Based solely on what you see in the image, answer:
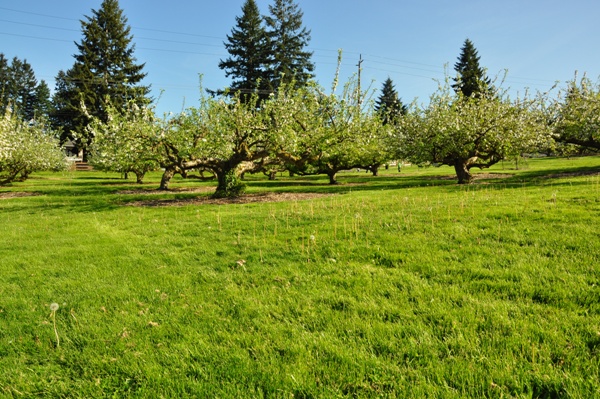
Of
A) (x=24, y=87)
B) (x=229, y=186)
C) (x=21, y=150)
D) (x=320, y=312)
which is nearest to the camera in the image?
(x=320, y=312)

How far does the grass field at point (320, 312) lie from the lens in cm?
262

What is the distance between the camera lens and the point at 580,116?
61.2ft

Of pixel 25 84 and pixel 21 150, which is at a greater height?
pixel 25 84

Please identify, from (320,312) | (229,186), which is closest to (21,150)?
(229,186)

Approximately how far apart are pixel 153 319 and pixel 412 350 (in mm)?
2743

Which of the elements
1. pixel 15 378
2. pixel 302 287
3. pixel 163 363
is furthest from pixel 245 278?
pixel 15 378

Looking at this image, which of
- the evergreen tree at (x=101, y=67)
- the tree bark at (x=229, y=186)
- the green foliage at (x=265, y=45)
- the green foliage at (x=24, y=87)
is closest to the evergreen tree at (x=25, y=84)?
the green foliage at (x=24, y=87)

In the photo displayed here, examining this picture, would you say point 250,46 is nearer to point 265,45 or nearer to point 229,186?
point 265,45

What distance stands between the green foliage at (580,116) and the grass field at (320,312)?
14182 mm

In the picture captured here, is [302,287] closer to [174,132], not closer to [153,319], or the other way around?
[153,319]

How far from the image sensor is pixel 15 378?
283 cm

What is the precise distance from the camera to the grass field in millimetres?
2623

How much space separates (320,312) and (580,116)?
73.4 feet

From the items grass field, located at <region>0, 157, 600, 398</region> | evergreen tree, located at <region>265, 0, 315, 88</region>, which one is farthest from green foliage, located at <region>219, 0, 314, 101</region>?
grass field, located at <region>0, 157, 600, 398</region>
